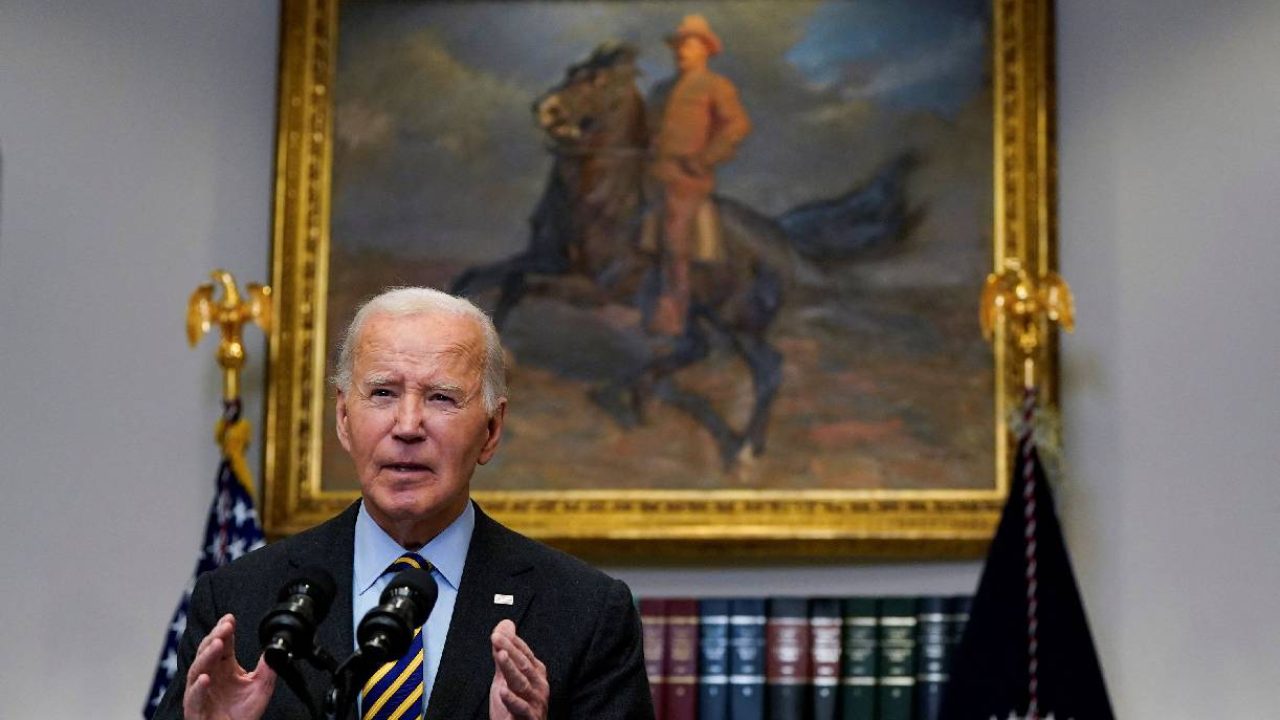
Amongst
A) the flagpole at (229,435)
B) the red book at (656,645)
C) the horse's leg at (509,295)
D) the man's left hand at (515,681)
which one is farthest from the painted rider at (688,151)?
the man's left hand at (515,681)

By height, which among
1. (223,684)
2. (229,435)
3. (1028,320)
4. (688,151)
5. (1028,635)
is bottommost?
(1028,635)

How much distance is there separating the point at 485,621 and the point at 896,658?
9.20 ft

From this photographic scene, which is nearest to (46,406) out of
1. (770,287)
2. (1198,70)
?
(770,287)

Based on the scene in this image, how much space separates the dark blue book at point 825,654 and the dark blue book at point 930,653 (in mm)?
261

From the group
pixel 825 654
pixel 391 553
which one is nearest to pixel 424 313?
pixel 391 553

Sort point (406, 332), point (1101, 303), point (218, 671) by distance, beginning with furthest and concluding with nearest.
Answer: point (1101, 303) < point (406, 332) < point (218, 671)

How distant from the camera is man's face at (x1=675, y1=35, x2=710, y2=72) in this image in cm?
641

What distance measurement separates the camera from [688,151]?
6355 millimetres

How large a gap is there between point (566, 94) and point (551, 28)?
0.26m

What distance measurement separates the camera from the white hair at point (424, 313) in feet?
11.3

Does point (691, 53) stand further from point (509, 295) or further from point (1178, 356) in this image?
point (1178, 356)

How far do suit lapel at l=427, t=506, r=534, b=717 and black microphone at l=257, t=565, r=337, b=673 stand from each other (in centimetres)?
42

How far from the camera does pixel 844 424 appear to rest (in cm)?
619

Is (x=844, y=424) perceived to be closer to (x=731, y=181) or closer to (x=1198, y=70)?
(x=731, y=181)
